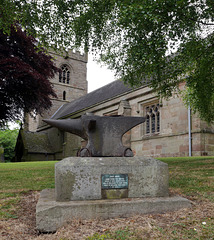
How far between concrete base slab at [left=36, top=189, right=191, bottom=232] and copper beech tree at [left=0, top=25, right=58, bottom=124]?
15.4 m

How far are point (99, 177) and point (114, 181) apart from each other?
0.24 metres

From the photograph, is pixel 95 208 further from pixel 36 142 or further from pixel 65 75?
pixel 65 75

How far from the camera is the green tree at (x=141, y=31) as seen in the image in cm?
741

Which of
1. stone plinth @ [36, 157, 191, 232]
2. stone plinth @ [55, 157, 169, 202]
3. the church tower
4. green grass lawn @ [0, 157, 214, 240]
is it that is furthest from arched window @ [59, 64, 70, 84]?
stone plinth @ [55, 157, 169, 202]

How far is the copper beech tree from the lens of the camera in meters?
17.8

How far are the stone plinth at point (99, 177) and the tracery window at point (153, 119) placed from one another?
15337 mm

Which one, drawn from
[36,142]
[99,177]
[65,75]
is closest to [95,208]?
[99,177]

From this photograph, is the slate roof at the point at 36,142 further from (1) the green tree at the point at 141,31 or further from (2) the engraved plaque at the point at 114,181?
(2) the engraved plaque at the point at 114,181

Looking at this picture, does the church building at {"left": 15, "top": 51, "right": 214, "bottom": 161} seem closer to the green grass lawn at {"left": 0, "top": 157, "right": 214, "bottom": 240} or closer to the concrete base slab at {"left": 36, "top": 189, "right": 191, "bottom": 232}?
the green grass lawn at {"left": 0, "top": 157, "right": 214, "bottom": 240}

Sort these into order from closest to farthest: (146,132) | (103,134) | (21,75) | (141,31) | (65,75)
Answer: (103,134) < (141,31) < (21,75) < (146,132) < (65,75)

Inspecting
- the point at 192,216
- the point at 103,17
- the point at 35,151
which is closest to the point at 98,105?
the point at 35,151

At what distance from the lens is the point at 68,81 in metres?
39.1

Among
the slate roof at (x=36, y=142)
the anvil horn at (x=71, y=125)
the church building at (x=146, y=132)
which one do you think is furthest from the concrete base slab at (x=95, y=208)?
the slate roof at (x=36, y=142)

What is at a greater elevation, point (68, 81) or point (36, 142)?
point (68, 81)
